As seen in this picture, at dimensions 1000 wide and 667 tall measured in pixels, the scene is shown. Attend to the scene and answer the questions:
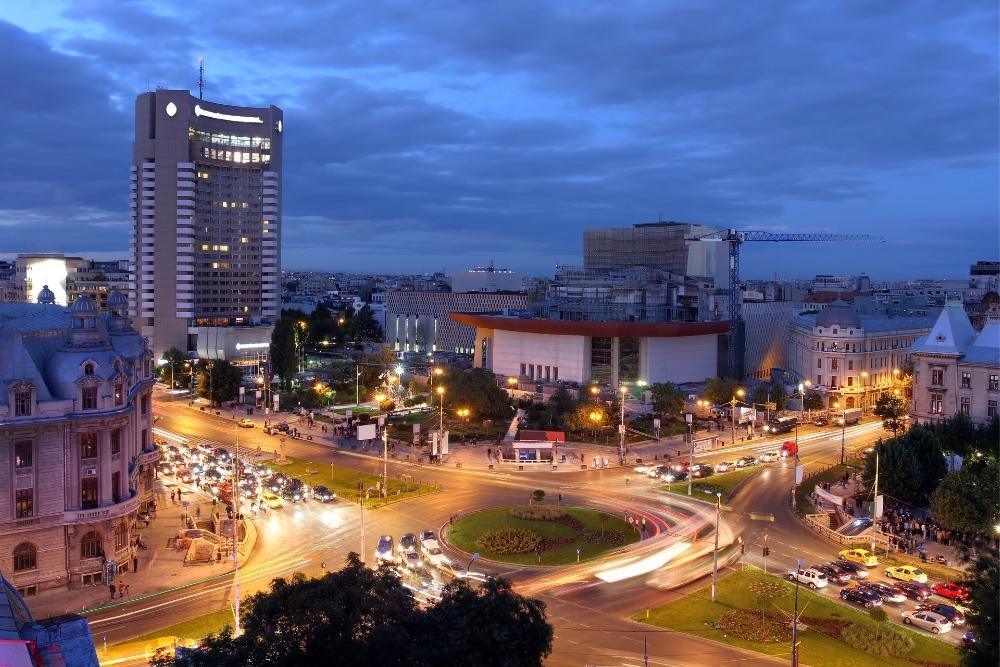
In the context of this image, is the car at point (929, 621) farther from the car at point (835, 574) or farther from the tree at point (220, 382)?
the tree at point (220, 382)

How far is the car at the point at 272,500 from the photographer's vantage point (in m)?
69.8

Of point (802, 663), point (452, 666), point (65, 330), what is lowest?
point (802, 663)

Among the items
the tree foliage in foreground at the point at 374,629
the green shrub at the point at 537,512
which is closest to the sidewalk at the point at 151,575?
the green shrub at the point at 537,512

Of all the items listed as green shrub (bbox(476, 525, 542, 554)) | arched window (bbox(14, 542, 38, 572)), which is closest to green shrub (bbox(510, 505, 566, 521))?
green shrub (bbox(476, 525, 542, 554))

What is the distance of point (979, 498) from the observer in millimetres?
56469

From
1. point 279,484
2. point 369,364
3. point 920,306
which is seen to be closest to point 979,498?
point 279,484

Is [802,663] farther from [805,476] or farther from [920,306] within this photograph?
[920,306]

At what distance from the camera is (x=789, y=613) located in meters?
47.3

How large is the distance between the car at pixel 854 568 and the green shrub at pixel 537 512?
→ 2050 cm

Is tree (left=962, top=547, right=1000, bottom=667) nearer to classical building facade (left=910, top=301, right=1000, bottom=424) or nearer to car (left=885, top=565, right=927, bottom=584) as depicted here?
car (left=885, top=565, right=927, bottom=584)

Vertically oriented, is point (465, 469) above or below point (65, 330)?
below

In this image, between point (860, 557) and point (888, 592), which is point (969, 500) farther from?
point (888, 592)

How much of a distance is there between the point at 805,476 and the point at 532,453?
2724 centimetres

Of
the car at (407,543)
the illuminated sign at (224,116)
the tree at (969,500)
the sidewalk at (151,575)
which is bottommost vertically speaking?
the sidewalk at (151,575)
